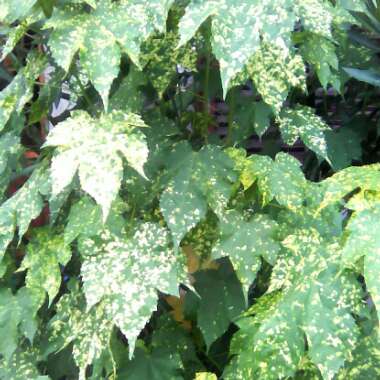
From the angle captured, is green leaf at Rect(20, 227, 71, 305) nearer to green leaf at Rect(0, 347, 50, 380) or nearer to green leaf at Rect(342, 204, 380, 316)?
green leaf at Rect(0, 347, 50, 380)

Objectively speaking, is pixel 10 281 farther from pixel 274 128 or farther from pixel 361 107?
pixel 361 107

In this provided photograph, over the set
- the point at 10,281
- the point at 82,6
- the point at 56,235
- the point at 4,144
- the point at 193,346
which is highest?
the point at 82,6

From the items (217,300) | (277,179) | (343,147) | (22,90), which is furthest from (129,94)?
(343,147)

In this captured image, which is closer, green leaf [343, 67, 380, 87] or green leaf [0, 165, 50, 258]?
green leaf [0, 165, 50, 258]

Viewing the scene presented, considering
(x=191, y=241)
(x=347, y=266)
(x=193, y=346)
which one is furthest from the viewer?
(x=193, y=346)

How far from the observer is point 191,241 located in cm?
113

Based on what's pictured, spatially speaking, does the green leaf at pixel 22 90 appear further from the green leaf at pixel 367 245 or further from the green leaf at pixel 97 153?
the green leaf at pixel 367 245

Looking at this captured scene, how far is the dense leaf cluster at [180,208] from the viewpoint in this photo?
891mm

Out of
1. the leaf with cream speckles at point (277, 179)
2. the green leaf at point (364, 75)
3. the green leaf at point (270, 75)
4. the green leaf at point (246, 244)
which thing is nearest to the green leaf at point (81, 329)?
the green leaf at point (246, 244)

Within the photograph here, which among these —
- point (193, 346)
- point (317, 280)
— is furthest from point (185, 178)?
point (193, 346)

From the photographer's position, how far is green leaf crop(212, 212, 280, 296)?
100 cm

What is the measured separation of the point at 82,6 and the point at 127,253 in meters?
0.40

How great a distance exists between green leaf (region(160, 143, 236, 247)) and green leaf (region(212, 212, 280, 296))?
40 mm

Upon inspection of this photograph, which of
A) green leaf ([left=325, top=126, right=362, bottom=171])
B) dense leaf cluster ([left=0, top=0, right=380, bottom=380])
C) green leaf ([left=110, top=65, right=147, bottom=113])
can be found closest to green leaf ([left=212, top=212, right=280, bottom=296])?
dense leaf cluster ([left=0, top=0, right=380, bottom=380])
